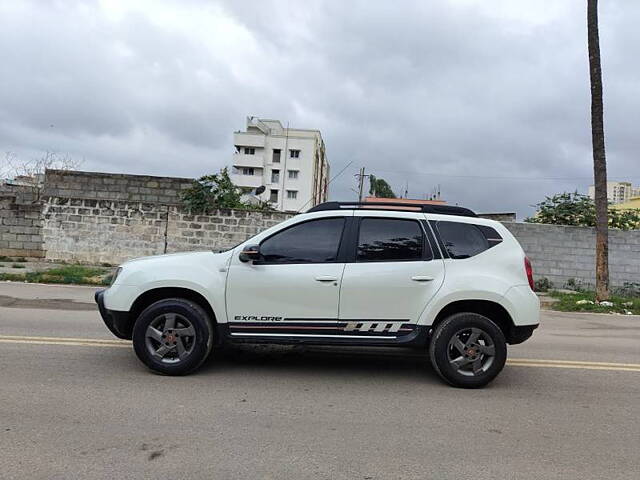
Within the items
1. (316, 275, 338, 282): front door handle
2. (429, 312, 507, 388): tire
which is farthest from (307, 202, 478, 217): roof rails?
(429, 312, 507, 388): tire

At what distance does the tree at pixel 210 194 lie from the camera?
15969 millimetres

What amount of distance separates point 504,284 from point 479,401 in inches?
46.5

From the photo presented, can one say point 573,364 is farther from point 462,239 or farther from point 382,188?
point 382,188

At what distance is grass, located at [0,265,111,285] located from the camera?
42.5 ft

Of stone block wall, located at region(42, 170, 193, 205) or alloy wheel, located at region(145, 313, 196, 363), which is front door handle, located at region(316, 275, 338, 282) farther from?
stone block wall, located at region(42, 170, 193, 205)

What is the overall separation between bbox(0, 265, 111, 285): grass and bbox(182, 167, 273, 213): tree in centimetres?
336

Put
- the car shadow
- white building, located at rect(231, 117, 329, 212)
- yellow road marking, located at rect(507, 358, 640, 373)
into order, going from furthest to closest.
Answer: white building, located at rect(231, 117, 329, 212) → yellow road marking, located at rect(507, 358, 640, 373) → the car shadow

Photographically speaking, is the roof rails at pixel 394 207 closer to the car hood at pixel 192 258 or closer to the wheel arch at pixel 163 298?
the car hood at pixel 192 258

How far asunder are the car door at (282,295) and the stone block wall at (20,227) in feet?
41.9

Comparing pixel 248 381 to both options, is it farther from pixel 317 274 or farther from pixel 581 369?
pixel 581 369

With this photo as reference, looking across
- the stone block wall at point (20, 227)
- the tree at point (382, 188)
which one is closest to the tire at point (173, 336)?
the stone block wall at point (20, 227)

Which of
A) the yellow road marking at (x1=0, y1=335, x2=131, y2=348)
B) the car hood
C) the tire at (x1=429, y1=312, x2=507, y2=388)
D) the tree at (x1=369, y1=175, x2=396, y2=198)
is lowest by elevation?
the yellow road marking at (x1=0, y1=335, x2=131, y2=348)

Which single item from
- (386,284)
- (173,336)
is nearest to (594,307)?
(386,284)

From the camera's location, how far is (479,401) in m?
5.11
